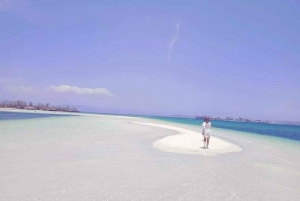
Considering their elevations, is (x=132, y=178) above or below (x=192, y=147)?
below

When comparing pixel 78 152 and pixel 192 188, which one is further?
pixel 78 152

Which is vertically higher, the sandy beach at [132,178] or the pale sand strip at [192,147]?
the pale sand strip at [192,147]


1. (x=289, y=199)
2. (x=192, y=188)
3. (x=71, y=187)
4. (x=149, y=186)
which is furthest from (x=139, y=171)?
(x=289, y=199)

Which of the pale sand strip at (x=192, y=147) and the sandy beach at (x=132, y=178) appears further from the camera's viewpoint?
the pale sand strip at (x=192, y=147)

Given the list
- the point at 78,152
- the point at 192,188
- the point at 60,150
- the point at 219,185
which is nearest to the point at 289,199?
A: the point at 219,185

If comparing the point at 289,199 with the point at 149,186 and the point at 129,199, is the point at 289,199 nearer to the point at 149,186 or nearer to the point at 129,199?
the point at 149,186

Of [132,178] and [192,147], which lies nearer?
[132,178]

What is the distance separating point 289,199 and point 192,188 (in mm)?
2625

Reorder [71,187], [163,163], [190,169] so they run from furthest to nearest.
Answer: [163,163]
[190,169]
[71,187]

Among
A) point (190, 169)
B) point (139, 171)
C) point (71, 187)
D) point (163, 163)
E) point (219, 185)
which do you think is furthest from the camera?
point (163, 163)

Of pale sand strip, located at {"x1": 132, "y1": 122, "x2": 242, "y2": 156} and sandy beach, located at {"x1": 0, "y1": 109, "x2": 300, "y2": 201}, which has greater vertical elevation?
pale sand strip, located at {"x1": 132, "y1": 122, "x2": 242, "y2": 156}

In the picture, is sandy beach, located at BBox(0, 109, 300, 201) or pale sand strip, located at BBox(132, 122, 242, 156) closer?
sandy beach, located at BBox(0, 109, 300, 201)

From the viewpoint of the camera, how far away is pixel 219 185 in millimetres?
7871

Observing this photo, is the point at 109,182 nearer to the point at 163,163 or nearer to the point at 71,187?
the point at 71,187
